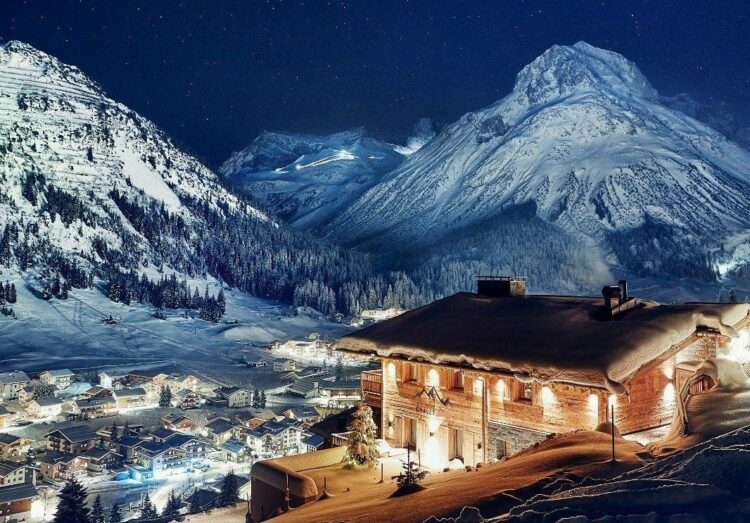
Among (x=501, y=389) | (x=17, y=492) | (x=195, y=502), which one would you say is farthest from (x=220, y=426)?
(x=501, y=389)

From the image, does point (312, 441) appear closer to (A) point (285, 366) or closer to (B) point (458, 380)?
(A) point (285, 366)

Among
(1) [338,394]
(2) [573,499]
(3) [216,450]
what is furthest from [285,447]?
(2) [573,499]

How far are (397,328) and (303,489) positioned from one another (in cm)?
753

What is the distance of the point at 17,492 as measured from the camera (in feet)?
169

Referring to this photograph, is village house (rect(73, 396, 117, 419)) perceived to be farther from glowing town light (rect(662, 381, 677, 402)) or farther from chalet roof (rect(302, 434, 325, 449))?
glowing town light (rect(662, 381, 677, 402))

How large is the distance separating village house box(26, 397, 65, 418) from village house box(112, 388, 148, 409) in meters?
6.65

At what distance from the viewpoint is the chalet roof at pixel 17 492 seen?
165 ft

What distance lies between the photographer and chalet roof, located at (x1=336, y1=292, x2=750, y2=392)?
1811 cm

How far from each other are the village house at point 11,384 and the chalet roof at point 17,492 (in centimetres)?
3802

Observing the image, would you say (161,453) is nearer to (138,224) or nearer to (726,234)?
(138,224)

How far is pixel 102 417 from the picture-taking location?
270 ft

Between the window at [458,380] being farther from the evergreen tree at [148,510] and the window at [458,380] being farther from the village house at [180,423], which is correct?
the village house at [180,423]

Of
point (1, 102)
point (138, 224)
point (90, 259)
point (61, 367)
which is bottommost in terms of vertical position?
point (61, 367)

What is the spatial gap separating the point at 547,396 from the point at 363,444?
6367 millimetres
